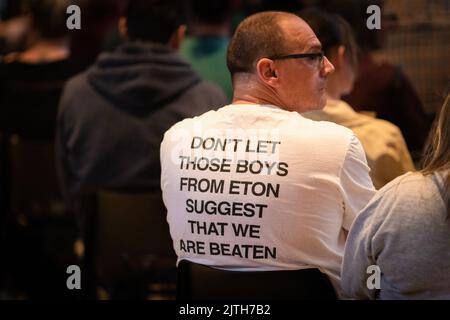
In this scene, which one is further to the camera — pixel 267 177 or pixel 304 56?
pixel 304 56

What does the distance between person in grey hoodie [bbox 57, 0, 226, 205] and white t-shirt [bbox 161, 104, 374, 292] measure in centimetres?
124

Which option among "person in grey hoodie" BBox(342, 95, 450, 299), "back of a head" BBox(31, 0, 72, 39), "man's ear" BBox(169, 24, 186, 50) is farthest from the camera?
"back of a head" BBox(31, 0, 72, 39)

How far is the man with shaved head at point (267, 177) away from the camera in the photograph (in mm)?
2936

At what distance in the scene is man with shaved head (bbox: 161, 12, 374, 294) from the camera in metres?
2.94

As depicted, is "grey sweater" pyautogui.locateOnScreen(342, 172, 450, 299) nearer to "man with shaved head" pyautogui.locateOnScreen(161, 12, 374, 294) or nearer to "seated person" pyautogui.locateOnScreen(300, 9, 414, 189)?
"man with shaved head" pyautogui.locateOnScreen(161, 12, 374, 294)

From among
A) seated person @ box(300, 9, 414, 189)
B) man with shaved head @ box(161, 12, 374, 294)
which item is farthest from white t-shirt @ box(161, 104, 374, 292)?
seated person @ box(300, 9, 414, 189)

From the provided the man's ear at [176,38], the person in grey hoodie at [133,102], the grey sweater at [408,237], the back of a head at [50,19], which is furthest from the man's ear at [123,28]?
the grey sweater at [408,237]

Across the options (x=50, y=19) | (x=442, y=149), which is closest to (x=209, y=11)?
(x=50, y=19)

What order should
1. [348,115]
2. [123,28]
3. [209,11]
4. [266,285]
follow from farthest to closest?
[209,11] < [123,28] < [348,115] < [266,285]

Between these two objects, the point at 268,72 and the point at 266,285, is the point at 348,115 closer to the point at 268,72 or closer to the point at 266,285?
the point at 268,72

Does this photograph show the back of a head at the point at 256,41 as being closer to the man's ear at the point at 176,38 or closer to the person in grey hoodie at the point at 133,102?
the person in grey hoodie at the point at 133,102

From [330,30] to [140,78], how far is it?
0.96m

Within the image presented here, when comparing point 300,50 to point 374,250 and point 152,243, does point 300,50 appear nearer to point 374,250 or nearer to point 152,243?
point 374,250

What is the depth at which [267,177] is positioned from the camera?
9.66ft
